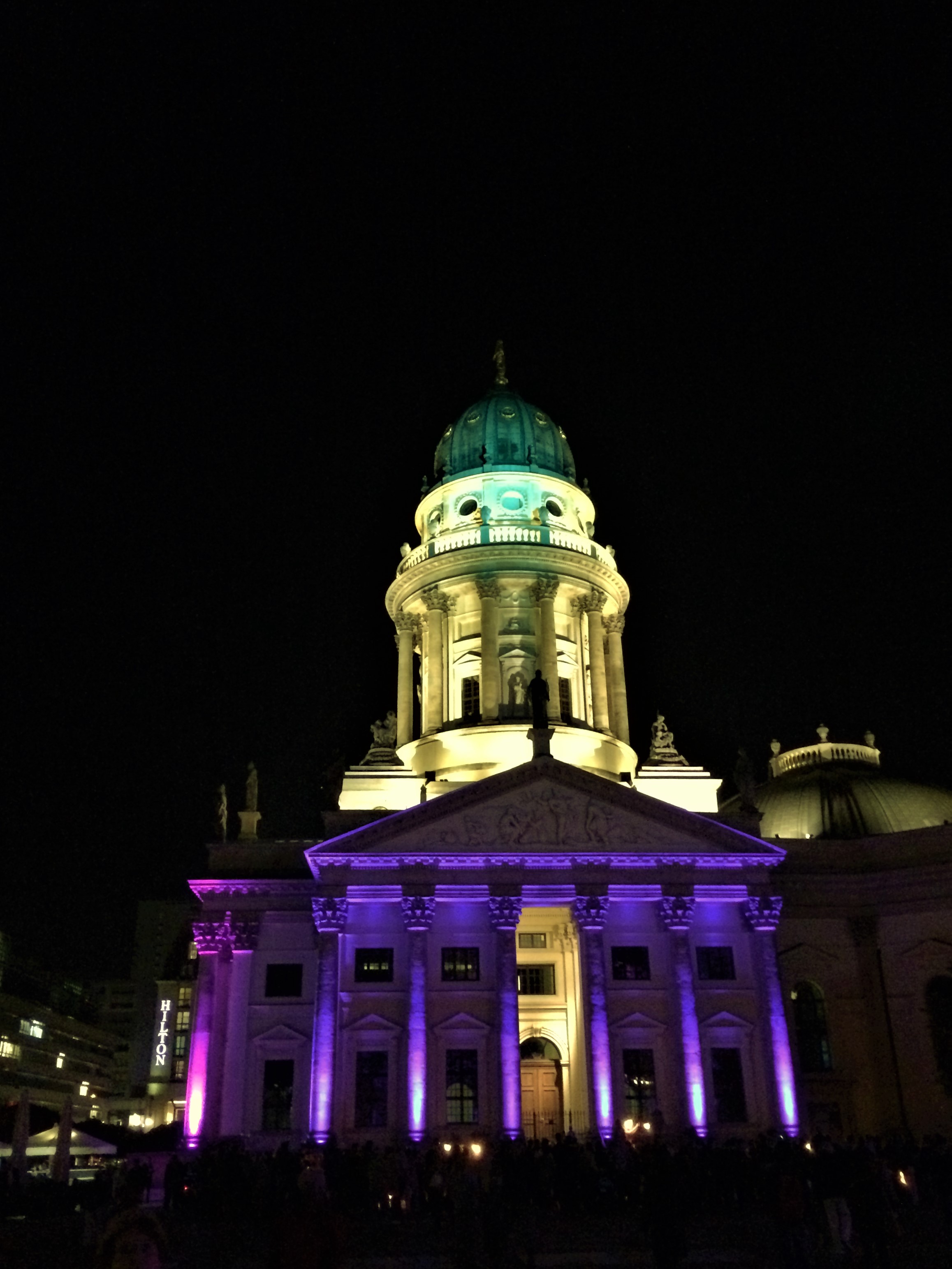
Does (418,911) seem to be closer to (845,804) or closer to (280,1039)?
(280,1039)

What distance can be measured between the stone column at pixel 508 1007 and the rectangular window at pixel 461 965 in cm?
161

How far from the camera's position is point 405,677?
58.4 m

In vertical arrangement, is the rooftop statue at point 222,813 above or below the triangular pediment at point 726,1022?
above

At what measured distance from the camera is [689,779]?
174 feet

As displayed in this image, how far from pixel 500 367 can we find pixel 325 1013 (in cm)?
4132

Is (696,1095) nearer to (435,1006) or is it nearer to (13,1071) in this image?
(435,1006)

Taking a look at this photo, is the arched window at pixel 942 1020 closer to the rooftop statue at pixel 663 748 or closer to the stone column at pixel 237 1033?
the rooftop statue at pixel 663 748

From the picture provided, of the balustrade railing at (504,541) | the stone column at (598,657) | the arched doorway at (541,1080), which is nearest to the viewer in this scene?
the arched doorway at (541,1080)

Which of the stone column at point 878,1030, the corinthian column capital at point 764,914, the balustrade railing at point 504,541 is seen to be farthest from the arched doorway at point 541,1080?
the balustrade railing at point 504,541

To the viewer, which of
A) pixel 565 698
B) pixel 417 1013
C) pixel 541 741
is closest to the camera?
pixel 417 1013

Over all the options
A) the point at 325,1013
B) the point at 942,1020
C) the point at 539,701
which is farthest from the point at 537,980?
the point at 942,1020

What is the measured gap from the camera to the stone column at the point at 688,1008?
39531mm

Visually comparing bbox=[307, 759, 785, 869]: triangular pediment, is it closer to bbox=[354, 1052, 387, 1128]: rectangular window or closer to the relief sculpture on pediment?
the relief sculpture on pediment

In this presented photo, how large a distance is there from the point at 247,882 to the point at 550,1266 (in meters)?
28.0
